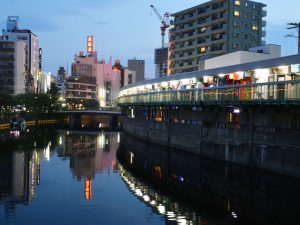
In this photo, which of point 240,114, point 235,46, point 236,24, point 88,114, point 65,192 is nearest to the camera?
point 65,192

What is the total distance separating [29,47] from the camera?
174000 mm

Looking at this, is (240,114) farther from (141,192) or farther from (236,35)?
(236,35)

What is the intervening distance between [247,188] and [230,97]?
13.3 metres

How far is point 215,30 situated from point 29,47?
89.2 meters

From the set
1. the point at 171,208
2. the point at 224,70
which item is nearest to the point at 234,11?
the point at 224,70

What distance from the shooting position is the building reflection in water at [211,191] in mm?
27438

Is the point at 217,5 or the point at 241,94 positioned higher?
the point at 217,5

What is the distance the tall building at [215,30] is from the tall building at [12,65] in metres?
58.4

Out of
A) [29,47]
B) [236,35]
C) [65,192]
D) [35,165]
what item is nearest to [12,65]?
[29,47]

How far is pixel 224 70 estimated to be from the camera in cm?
5266

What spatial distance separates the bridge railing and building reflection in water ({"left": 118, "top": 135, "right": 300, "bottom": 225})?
22.9ft

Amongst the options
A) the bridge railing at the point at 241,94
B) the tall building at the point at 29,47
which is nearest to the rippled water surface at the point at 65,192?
the bridge railing at the point at 241,94

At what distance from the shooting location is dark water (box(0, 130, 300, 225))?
27.0 m

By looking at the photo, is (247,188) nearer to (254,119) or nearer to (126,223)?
(254,119)
